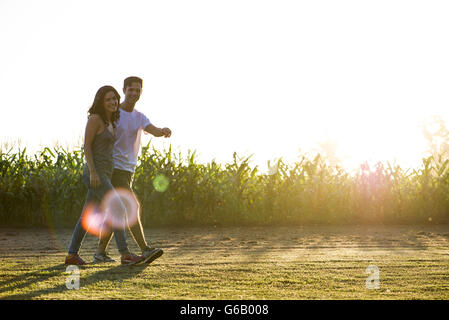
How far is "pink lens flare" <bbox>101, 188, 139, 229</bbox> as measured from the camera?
4352 mm

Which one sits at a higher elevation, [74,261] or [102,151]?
[102,151]

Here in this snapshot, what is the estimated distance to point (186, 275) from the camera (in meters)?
3.99

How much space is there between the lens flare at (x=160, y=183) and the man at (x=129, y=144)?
4287mm

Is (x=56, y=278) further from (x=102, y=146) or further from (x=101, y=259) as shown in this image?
(x=102, y=146)

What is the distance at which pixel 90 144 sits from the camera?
14.2 ft

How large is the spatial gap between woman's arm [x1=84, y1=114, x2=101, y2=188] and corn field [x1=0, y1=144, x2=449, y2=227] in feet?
15.5


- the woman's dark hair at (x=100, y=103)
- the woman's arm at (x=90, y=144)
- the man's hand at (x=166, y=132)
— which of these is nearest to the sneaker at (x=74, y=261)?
the woman's arm at (x=90, y=144)

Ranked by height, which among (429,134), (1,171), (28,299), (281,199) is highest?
(429,134)

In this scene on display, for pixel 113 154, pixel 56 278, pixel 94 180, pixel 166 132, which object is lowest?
pixel 56 278

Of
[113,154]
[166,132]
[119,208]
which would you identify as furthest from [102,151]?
[166,132]

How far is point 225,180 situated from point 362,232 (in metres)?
2.87

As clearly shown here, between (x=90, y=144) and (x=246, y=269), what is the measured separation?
5.94 ft
